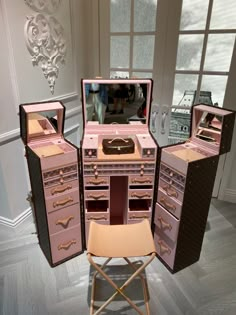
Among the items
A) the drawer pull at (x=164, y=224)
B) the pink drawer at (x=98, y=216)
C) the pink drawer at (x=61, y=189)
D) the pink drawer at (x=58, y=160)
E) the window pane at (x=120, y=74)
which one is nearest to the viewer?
the pink drawer at (x=58, y=160)

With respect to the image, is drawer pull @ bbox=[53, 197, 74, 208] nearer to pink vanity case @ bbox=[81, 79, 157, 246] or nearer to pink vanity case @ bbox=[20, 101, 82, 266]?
pink vanity case @ bbox=[20, 101, 82, 266]

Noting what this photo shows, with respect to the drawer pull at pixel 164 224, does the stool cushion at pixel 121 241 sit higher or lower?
higher

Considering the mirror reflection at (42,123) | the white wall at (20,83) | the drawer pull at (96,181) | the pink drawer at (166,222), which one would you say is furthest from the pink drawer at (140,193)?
the white wall at (20,83)

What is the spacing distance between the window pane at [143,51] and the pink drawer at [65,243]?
169 cm

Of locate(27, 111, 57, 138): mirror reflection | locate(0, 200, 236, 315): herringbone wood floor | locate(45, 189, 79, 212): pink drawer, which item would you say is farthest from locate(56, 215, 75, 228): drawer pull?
locate(27, 111, 57, 138): mirror reflection

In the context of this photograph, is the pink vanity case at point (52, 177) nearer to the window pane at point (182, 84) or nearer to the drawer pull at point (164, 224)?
the drawer pull at point (164, 224)

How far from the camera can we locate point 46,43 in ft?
6.62

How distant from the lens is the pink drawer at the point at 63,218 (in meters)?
1.64

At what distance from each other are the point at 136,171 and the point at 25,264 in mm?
1150

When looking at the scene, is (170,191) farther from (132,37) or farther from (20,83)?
(132,37)

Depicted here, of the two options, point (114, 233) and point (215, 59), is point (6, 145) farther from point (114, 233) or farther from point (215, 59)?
point (215, 59)

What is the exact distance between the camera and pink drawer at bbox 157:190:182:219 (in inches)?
61.5

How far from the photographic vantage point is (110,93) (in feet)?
5.78

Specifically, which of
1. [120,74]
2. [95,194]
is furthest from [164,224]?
[120,74]
